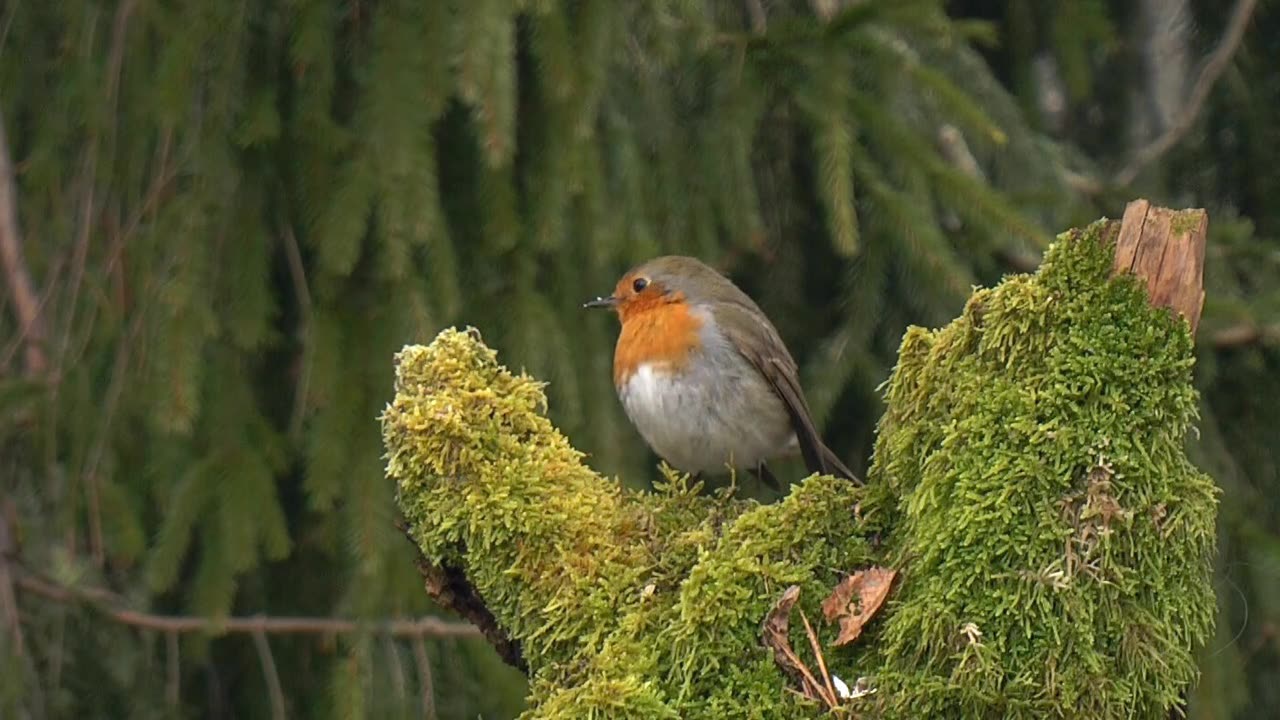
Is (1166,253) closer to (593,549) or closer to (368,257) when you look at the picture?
(593,549)

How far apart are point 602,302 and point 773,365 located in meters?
0.44

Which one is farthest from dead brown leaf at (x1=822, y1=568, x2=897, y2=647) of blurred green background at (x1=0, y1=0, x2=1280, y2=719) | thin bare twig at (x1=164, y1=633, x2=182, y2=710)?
thin bare twig at (x1=164, y1=633, x2=182, y2=710)

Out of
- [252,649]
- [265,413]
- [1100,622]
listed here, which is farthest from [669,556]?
[252,649]

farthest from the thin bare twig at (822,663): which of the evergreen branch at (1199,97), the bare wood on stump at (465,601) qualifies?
the evergreen branch at (1199,97)

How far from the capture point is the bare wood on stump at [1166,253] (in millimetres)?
2023

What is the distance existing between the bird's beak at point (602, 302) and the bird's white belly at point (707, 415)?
17cm

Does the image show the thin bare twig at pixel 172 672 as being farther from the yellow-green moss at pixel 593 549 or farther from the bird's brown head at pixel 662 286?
the yellow-green moss at pixel 593 549

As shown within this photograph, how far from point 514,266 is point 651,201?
39 cm

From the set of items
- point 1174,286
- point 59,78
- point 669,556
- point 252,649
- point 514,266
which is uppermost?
point 59,78

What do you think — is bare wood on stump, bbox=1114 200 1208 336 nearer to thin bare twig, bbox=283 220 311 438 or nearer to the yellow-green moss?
the yellow-green moss

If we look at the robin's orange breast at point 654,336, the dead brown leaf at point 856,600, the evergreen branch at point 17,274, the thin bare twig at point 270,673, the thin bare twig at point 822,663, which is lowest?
the thin bare twig at point 270,673

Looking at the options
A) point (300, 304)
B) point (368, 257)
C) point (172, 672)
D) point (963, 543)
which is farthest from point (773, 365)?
point (963, 543)

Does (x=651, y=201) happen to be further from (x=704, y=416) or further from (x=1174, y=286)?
(x=1174, y=286)

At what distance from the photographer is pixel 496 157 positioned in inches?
131
